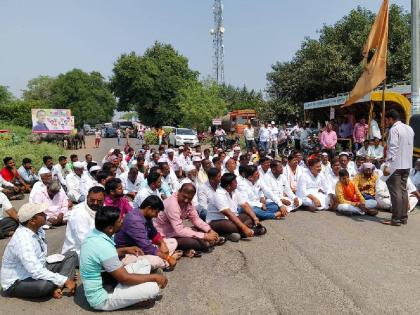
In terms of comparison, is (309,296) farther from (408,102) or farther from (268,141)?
(268,141)

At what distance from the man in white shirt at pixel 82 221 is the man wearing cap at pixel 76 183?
4469 mm

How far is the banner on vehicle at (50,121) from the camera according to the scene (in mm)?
28766

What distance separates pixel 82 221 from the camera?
5.29 metres

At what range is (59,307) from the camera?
440 centimetres

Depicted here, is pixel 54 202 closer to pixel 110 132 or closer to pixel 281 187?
pixel 281 187

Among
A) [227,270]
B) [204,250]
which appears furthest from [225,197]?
[227,270]

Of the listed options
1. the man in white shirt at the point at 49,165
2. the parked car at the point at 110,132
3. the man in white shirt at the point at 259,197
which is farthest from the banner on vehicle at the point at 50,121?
the man in white shirt at the point at 259,197

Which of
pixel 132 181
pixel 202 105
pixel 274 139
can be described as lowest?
pixel 132 181

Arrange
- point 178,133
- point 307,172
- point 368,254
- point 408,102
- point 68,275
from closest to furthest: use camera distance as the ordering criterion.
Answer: point 68,275, point 368,254, point 307,172, point 408,102, point 178,133

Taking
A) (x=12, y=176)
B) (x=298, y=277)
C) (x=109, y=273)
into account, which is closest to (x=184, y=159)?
(x=12, y=176)

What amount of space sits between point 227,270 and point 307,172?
4015 mm

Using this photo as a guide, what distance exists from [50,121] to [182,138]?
9.39 m

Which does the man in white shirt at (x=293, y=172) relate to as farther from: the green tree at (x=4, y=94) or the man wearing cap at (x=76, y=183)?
the green tree at (x=4, y=94)

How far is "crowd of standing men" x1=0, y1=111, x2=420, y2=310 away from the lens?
4160mm
